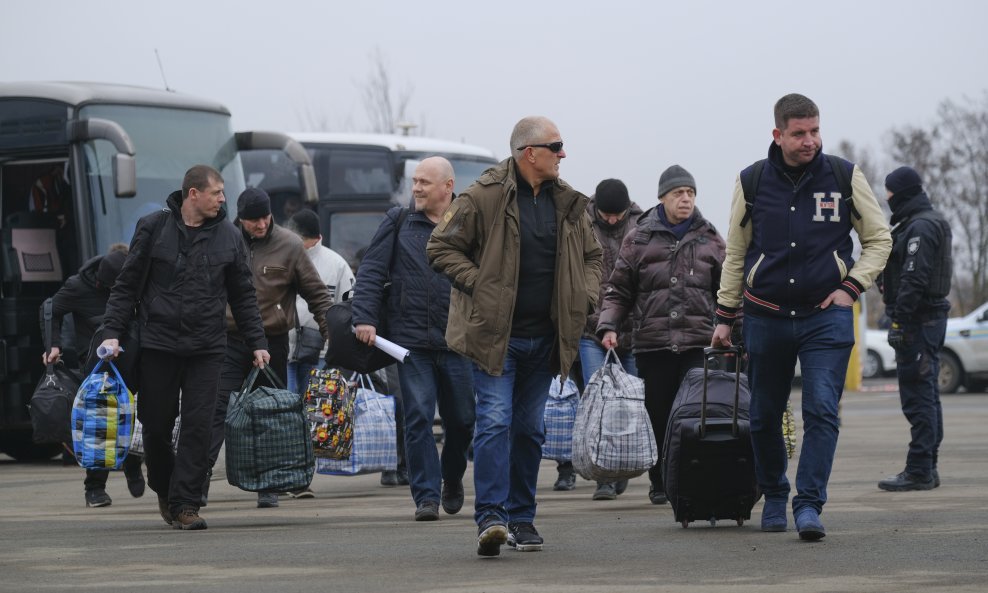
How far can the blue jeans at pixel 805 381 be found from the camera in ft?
26.2

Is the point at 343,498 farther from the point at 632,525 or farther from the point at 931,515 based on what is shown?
the point at 931,515

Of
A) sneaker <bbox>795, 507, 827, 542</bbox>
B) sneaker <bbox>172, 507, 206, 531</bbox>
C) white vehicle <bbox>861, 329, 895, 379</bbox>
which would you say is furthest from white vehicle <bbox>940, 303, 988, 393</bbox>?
sneaker <bbox>795, 507, 827, 542</bbox>

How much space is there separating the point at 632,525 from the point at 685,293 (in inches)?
66.8

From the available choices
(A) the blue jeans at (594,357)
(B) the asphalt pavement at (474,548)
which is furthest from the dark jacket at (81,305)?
(A) the blue jeans at (594,357)

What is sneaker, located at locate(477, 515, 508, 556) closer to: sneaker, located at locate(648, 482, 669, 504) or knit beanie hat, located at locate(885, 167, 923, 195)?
sneaker, located at locate(648, 482, 669, 504)

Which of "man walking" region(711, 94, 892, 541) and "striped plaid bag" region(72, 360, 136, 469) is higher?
"man walking" region(711, 94, 892, 541)

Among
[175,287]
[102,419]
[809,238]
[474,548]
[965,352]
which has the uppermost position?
[809,238]

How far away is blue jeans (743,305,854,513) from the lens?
799 cm

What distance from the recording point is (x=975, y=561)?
23.2 ft

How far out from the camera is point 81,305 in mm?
12711

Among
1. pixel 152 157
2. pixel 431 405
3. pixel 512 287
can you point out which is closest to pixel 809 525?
pixel 512 287

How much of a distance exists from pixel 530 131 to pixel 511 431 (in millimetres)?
1401

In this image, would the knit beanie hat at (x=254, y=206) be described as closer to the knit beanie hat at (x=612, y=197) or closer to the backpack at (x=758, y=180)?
the knit beanie hat at (x=612, y=197)

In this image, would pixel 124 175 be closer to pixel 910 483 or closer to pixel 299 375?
pixel 299 375
